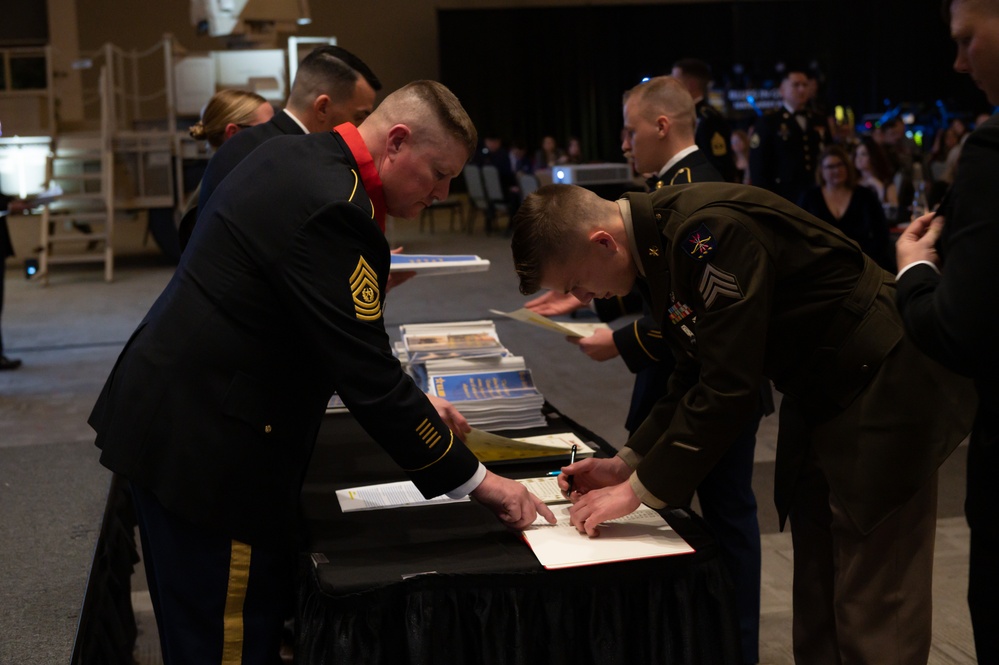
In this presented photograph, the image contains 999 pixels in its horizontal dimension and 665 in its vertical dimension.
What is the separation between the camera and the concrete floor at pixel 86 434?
191cm

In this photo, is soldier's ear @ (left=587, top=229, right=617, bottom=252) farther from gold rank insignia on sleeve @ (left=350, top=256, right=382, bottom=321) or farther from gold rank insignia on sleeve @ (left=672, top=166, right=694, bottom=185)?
gold rank insignia on sleeve @ (left=672, top=166, right=694, bottom=185)

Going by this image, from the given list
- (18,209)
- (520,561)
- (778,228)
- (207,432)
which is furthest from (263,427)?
(18,209)

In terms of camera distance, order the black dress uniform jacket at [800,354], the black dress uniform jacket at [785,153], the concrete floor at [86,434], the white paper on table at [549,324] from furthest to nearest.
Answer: the black dress uniform jacket at [785,153] → the white paper on table at [549,324] → the concrete floor at [86,434] → the black dress uniform jacket at [800,354]

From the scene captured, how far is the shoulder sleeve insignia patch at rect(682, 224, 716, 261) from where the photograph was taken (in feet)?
4.53

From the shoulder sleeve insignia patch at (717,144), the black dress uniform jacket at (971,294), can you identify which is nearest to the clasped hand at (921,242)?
the black dress uniform jacket at (971,294)

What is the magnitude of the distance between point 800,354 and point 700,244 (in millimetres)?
260

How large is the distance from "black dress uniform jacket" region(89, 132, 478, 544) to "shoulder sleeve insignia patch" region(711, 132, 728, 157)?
14.9 feet

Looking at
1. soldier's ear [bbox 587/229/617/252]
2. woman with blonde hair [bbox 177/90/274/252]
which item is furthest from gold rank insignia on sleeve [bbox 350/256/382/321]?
woman with blonde hair [bbox 177/90/274/252]

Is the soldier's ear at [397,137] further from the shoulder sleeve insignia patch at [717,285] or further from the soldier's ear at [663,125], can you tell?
the soldier's ear at [663,125]

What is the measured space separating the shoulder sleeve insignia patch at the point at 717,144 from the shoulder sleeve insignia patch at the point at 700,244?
4538mm

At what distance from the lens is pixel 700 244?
1.39 metres

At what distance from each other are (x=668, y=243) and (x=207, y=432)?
0.73 metres

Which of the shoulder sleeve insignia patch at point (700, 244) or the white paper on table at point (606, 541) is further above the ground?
the shoulder sleeve insignia patch at point (700, 244)

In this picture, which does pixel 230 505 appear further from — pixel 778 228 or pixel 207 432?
pixel 778 228
